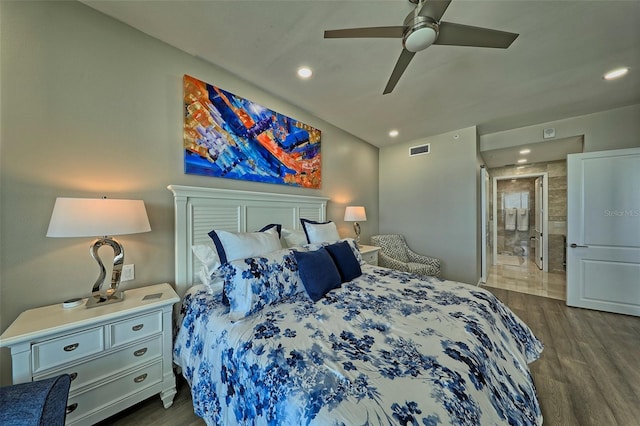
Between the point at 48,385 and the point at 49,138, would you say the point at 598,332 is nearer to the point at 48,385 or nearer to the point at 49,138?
the point at 48,385

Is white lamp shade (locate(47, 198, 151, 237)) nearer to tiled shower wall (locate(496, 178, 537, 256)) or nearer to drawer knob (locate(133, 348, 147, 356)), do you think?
drawer knob (locate(133, 348, 147, 356))

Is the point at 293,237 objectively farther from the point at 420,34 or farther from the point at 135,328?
the point at 420,34

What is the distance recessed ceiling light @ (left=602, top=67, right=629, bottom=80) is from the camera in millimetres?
2176

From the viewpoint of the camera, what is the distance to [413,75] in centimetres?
226

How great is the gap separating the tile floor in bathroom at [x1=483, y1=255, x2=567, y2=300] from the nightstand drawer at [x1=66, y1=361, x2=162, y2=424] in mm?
4917

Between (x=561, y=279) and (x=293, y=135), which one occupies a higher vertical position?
(x=293, y=135)

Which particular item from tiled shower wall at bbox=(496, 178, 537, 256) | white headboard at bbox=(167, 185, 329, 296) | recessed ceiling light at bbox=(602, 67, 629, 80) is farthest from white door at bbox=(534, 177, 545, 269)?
white headboard at bbox=(167, 185, 329, 296)

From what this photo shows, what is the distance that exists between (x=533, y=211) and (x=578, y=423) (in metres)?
6.38

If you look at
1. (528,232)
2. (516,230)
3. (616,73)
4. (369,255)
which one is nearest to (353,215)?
(369,255)

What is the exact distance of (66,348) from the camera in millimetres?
1182

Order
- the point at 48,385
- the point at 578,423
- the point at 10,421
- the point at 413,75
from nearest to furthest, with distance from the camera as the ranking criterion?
the point at 10,421 → the point at 48,385 → the point at 578,423 → the point at 413,75

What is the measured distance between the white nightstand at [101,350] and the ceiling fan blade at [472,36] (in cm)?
244

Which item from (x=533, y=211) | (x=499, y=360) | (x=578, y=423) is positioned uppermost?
(x=533, y=211)

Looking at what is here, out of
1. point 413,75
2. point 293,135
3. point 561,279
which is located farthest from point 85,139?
point 561,279
